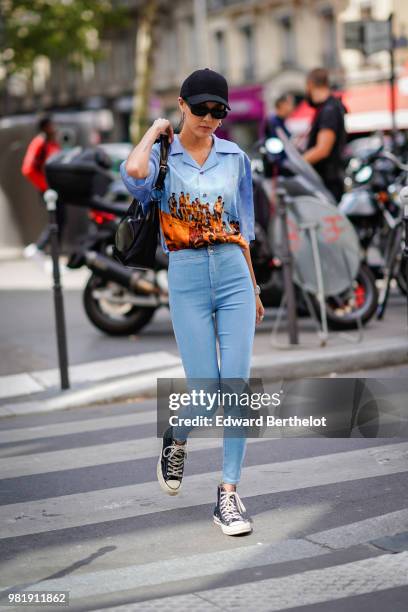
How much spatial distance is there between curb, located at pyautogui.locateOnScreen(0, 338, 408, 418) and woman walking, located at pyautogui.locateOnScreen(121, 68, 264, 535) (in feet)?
10.4

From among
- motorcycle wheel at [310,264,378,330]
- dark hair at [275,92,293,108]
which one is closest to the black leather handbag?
motorcycle wheel at [310,264,378,330]

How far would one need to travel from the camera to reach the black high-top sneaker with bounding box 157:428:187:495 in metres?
5.09

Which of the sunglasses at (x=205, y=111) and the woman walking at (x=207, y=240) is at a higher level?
the sunglasses at (x=205, y=111)

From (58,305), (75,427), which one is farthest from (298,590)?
(58,305)

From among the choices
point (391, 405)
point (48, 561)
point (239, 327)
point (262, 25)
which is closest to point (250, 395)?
point (239, 327)

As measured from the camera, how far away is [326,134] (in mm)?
10117

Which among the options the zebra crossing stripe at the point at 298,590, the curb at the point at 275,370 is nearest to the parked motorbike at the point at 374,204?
the curb at the point at 275,370

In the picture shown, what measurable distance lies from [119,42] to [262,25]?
40.1 ft

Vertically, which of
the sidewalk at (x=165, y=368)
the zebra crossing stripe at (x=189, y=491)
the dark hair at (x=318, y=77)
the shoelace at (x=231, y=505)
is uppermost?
the dark hair at (x=318, y=77)

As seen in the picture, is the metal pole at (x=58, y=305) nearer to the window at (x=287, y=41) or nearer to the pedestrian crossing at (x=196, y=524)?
the pedestrian crossing at (x=196, y=524)

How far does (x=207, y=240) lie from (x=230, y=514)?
3.55ft

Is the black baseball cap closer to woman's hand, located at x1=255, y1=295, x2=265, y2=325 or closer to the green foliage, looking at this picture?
woman's hand, located at x1=255, y1=295, x2=265, y2=325

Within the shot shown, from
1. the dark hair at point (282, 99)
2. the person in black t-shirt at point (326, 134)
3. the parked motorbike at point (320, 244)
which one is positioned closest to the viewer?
the parked motorbike at point (320, 244)

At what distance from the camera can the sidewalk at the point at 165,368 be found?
319 inches
